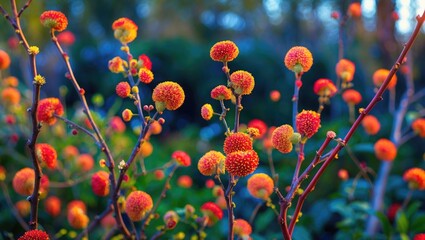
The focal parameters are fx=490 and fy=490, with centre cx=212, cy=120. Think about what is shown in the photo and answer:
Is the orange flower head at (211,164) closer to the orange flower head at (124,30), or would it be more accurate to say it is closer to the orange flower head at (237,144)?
the orange flower head at (237,144)

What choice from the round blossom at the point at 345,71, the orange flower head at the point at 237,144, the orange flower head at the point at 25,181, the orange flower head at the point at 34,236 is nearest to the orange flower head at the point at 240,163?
the orange flower head at the point at 237,144

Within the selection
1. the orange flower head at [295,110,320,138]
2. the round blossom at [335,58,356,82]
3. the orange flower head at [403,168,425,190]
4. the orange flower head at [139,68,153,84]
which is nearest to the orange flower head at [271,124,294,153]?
the orange flower head at [295,110,320,138]

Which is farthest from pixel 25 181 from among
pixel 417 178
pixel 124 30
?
pixel 417 178

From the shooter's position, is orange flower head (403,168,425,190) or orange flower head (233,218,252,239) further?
orange flower head (403,168,425,190)

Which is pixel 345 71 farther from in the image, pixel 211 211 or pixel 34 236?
pixel 34 236

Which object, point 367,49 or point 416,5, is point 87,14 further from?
point 416,5

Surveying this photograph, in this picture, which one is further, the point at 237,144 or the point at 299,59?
the point at 299,59

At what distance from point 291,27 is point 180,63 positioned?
3607mm

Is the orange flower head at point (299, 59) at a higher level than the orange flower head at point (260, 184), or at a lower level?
higher

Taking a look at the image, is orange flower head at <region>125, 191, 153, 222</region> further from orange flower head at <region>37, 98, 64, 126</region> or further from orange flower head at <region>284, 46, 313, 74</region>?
orange flower head at <region>284, 46, 313, 74</region>

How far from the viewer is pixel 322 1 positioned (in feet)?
20.8

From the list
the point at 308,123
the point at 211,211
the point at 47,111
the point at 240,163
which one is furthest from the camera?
the point at 211,211

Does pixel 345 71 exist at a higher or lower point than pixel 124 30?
higher

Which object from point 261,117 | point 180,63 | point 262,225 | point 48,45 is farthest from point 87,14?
point 262,225
